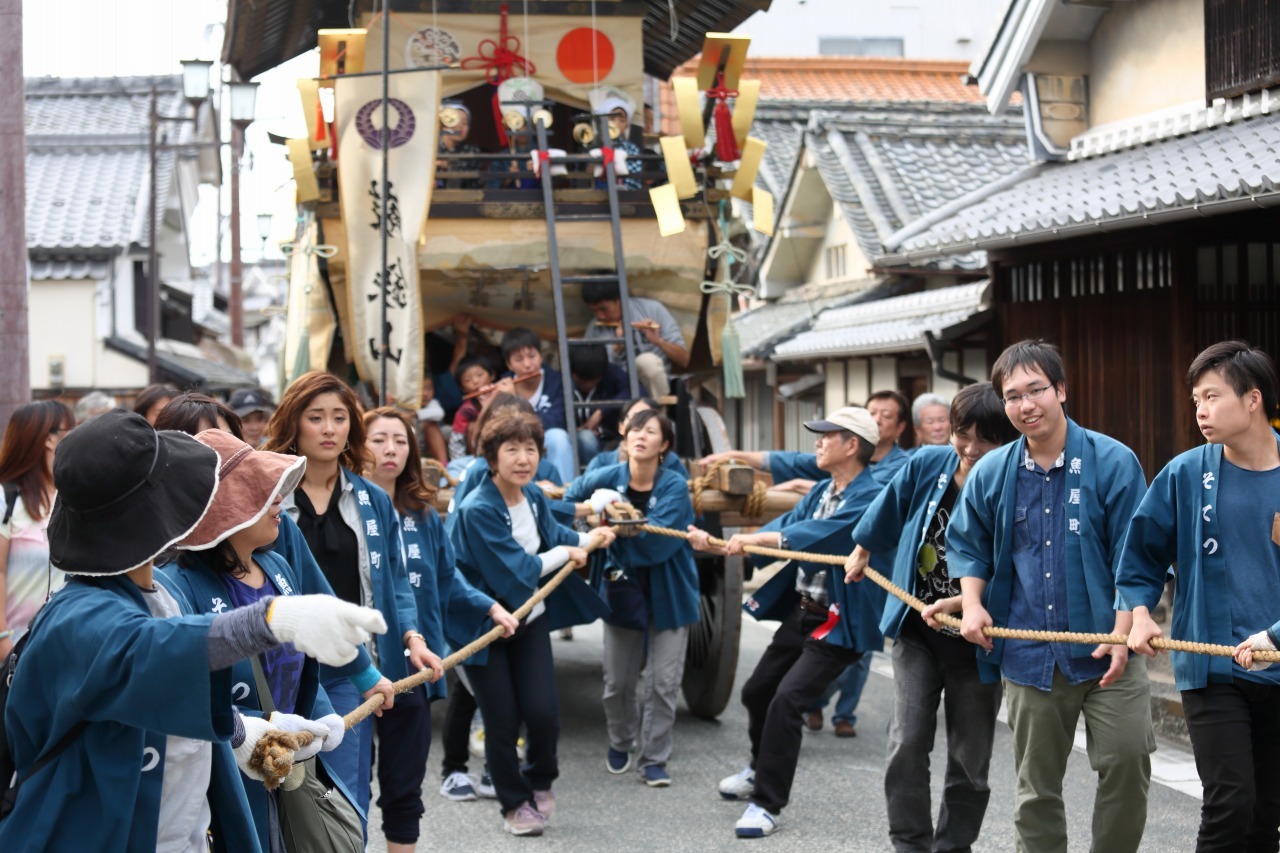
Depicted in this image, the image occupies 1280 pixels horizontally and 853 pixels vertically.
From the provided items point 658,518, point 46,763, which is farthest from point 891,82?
point 46,763

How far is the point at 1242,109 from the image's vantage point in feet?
29.2

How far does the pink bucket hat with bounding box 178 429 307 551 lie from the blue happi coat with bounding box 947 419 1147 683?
8.05 ft

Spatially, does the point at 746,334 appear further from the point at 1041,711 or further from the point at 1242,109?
the point at 1041,711

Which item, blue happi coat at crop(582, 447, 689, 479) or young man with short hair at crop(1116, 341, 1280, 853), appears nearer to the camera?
young man with short hair at crop(1116, 341, 1280, 853)

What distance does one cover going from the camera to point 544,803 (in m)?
6.33

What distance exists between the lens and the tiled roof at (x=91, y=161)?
2116 centimetres

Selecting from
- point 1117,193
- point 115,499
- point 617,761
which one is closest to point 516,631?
point 617,761

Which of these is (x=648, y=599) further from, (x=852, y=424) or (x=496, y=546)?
(x=852, y=424)

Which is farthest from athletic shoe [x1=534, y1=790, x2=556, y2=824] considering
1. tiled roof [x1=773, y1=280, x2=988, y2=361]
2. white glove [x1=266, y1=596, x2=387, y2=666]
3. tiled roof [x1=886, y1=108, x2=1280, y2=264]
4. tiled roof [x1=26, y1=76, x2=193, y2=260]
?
tiled roof [x1=26, y1=76, x2=193, y2=260]

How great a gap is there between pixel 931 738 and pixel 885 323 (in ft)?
36.5

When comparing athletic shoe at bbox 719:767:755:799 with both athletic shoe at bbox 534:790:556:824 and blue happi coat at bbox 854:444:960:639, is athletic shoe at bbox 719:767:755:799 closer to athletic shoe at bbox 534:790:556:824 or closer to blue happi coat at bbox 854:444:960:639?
athletic shoe at bbox 534:790:556:824

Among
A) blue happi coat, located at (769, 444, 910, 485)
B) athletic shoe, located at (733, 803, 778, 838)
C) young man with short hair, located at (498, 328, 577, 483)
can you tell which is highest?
young man with short hair, located at (498, 328, 577, 483)

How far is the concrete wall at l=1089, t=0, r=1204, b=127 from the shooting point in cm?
979

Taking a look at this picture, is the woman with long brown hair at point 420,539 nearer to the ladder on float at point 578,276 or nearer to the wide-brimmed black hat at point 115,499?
the wide-brimmed black hat at point 115,499
